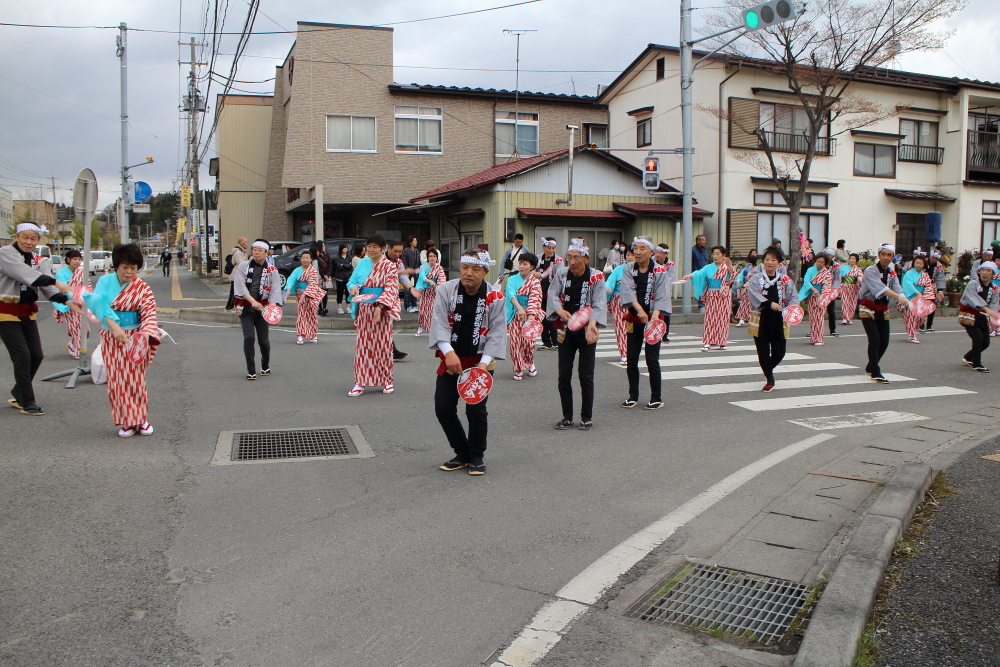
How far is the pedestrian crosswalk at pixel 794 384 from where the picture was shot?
902 cm

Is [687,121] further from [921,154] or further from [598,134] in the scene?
[921,154]

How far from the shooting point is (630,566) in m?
4.36

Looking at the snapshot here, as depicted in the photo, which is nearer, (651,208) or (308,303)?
(308,303)

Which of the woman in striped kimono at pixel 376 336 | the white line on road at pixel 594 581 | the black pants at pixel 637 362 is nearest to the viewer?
the white line on road at pixel 594 581

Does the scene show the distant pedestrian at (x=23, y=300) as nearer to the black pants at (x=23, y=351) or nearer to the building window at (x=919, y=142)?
the black pants at (x=23, y=351)

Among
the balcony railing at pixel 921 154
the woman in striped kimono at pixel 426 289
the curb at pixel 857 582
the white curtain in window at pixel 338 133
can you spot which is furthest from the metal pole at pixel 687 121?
the balcony railing at pixel 921 154

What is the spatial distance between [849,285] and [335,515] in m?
15.6

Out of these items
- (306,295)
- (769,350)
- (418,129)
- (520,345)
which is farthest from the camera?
(418,129)

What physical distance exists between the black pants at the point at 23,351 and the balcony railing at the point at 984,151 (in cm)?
3116

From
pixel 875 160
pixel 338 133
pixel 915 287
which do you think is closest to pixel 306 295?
pixel 915 287

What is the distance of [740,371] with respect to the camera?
37.8 ft

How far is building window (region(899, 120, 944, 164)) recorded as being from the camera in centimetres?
2827

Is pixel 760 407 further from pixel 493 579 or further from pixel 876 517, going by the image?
pixel 493 579

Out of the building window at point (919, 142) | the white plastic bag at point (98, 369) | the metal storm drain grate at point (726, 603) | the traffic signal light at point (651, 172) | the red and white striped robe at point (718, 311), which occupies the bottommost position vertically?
the metal storm drain grate at point (726, 603)
